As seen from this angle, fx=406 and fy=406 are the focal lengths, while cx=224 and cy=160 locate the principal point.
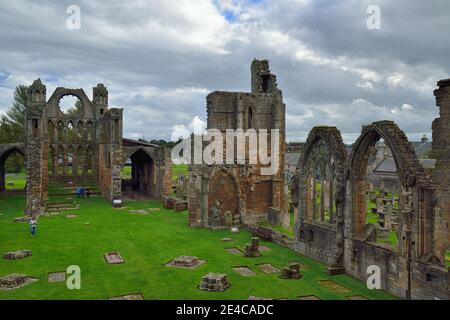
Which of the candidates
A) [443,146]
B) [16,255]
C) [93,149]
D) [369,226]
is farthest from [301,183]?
[93,149]

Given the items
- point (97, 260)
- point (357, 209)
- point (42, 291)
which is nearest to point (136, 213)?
point (97, 260)

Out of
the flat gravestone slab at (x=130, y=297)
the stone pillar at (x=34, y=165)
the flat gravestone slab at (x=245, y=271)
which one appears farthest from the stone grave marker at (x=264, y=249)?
the stone pillar at (x=34, y=165)

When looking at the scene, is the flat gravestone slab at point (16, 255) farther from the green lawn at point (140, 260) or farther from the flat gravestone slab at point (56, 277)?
the flat gravestone slab at point (56, 277)

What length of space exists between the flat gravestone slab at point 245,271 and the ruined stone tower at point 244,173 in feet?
28.1

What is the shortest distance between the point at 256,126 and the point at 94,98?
946 inches

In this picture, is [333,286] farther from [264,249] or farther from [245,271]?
[264,249]

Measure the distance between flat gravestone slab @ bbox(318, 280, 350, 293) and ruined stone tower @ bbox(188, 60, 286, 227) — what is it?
1085 centimetres

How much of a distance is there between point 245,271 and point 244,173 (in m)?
11.4

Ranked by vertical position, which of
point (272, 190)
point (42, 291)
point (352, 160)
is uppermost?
point (352, 160)

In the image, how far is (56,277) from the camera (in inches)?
546

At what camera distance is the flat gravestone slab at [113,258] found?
15.9 m

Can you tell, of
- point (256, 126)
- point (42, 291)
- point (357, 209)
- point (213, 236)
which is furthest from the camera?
point (256, 126)

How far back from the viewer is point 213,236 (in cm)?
2144

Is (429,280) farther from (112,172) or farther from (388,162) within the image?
(388,162)
